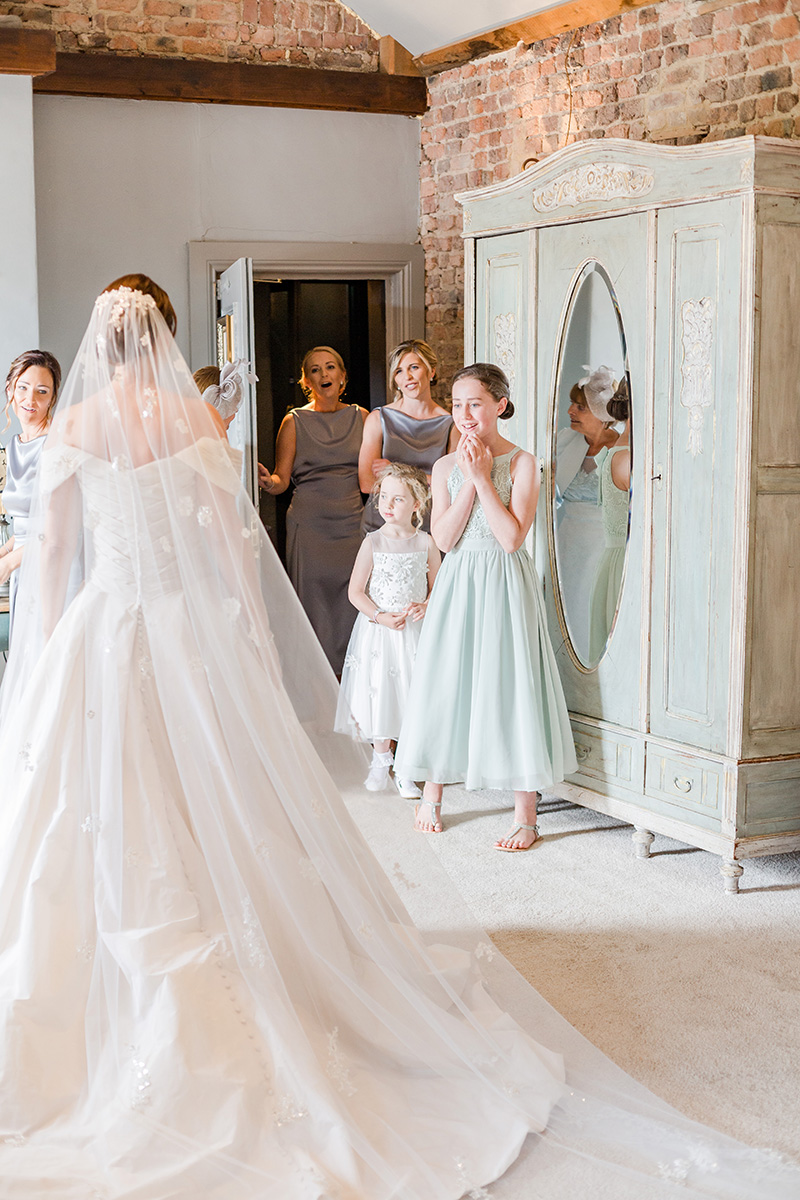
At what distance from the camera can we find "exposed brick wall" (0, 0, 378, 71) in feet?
16.9

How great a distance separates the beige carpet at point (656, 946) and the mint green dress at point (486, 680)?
11.6 inches

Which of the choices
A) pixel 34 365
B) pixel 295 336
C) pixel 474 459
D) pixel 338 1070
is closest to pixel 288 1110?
pixel 338 1070

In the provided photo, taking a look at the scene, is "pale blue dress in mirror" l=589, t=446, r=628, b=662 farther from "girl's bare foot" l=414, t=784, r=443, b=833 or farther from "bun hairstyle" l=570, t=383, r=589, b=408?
"girl's bare foot" l=414, t=784, r=443, b=833

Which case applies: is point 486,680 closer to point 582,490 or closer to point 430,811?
point 430,811

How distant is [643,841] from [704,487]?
1174mm

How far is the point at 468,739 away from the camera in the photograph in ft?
13.2

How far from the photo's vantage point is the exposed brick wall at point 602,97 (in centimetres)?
413

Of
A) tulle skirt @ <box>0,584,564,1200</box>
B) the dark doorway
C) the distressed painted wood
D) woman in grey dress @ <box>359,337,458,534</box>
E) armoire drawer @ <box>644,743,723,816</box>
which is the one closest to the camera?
tulle skirt @ <box>0,584,564,1200</box>

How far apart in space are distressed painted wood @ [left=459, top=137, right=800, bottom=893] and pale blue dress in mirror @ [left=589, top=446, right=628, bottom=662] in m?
0.06

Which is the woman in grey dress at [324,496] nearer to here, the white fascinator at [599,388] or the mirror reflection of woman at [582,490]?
the mirror reflection of woman at [582,490]

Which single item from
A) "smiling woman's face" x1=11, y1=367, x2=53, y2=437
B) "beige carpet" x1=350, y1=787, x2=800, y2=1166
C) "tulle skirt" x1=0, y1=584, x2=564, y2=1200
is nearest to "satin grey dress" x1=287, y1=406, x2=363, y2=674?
"beige carpet" x1=350, y1=787, x2=800, y2=1166

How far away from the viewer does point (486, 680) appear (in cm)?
395

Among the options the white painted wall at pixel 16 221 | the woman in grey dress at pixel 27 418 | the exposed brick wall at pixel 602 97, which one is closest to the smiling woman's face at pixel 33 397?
the woman in grey dress at pixel 27 418

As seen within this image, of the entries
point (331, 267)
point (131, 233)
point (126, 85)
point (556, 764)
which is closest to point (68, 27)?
point (126, 85)
